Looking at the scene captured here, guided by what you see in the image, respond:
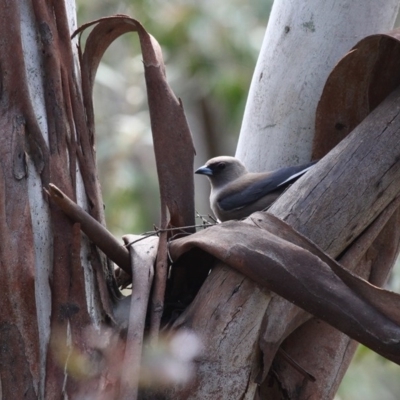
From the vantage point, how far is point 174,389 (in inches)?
79.6

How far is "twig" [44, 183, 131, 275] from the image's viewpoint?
2.02 m

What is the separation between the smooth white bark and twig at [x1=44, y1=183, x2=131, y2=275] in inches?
28.0

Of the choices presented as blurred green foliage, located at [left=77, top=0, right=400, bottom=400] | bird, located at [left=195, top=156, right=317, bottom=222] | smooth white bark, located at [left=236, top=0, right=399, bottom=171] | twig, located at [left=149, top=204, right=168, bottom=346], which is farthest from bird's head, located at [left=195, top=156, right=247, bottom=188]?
blurred green foliage, located at [left=77, top=0, right=400, bottom=400]

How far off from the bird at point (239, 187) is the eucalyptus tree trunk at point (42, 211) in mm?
810

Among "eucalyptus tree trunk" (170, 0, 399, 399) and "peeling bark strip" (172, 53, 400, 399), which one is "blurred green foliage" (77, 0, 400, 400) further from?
"peeling bark strip" (172, 53, 400, 399)

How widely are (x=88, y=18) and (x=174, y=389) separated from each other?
320 inches

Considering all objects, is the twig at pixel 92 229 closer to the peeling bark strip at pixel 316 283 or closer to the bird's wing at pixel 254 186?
the peeling bark strip at pixel 316 283

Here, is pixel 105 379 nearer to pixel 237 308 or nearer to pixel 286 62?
pixel 237 308

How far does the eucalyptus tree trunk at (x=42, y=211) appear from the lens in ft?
6.43

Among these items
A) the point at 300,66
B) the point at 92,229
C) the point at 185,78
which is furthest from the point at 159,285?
the point at 185,78

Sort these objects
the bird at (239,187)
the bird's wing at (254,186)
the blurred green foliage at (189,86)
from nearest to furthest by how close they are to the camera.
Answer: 1. the bird's wing at (254,186)
2. the bird at (239,187)
3. the blurred green foliage at (189,86)

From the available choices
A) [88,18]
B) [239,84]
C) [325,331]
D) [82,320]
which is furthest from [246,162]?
[88,18]

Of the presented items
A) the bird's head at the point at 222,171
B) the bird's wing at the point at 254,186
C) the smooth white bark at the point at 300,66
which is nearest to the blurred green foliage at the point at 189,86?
the bird's head at the point at 222,171

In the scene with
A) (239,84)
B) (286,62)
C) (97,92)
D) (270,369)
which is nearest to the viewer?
(270,369)
